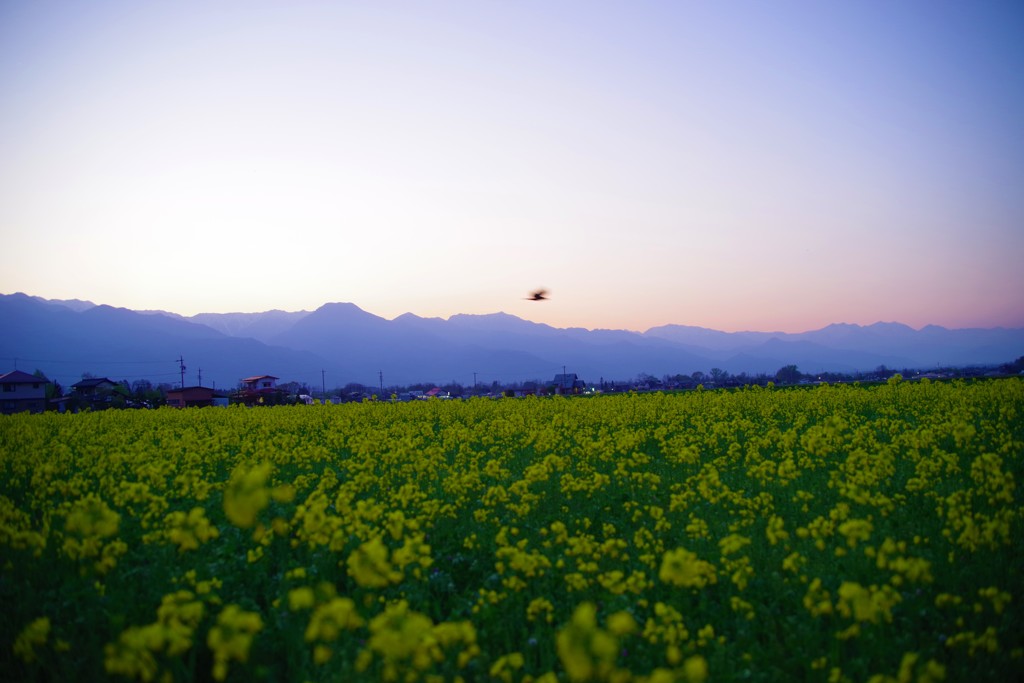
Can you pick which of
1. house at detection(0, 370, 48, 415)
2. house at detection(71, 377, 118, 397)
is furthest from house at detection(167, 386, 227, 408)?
house at detection(0, 370, 48, 415)

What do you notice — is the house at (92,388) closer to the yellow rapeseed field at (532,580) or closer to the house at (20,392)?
the house at (20,392)

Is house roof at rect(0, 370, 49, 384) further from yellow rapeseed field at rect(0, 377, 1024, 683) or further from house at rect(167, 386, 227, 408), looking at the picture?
yellow rapeseed field at rect(0, 377, 1024, 683)

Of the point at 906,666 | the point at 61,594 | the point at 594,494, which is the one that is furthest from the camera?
the point at 594,494

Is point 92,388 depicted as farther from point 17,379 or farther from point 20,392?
point 17,379

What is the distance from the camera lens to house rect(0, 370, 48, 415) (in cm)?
5838

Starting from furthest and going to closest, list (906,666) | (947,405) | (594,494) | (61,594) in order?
(947,405)
(594,494)
(61,594)
(906,666)

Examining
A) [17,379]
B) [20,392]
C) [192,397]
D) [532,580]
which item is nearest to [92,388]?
[20,392]

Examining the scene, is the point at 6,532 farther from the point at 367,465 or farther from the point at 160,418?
the point at 160,418

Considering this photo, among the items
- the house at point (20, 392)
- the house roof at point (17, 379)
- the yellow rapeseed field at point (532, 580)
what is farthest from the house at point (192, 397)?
the yellow rapeseed field at point (532, 580)

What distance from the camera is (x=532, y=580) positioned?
674cm

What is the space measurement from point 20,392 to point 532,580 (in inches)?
2918

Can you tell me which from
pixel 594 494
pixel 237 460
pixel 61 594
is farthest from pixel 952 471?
pixel 237 460

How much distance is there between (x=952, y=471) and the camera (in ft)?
34.1

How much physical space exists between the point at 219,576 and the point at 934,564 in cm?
794
